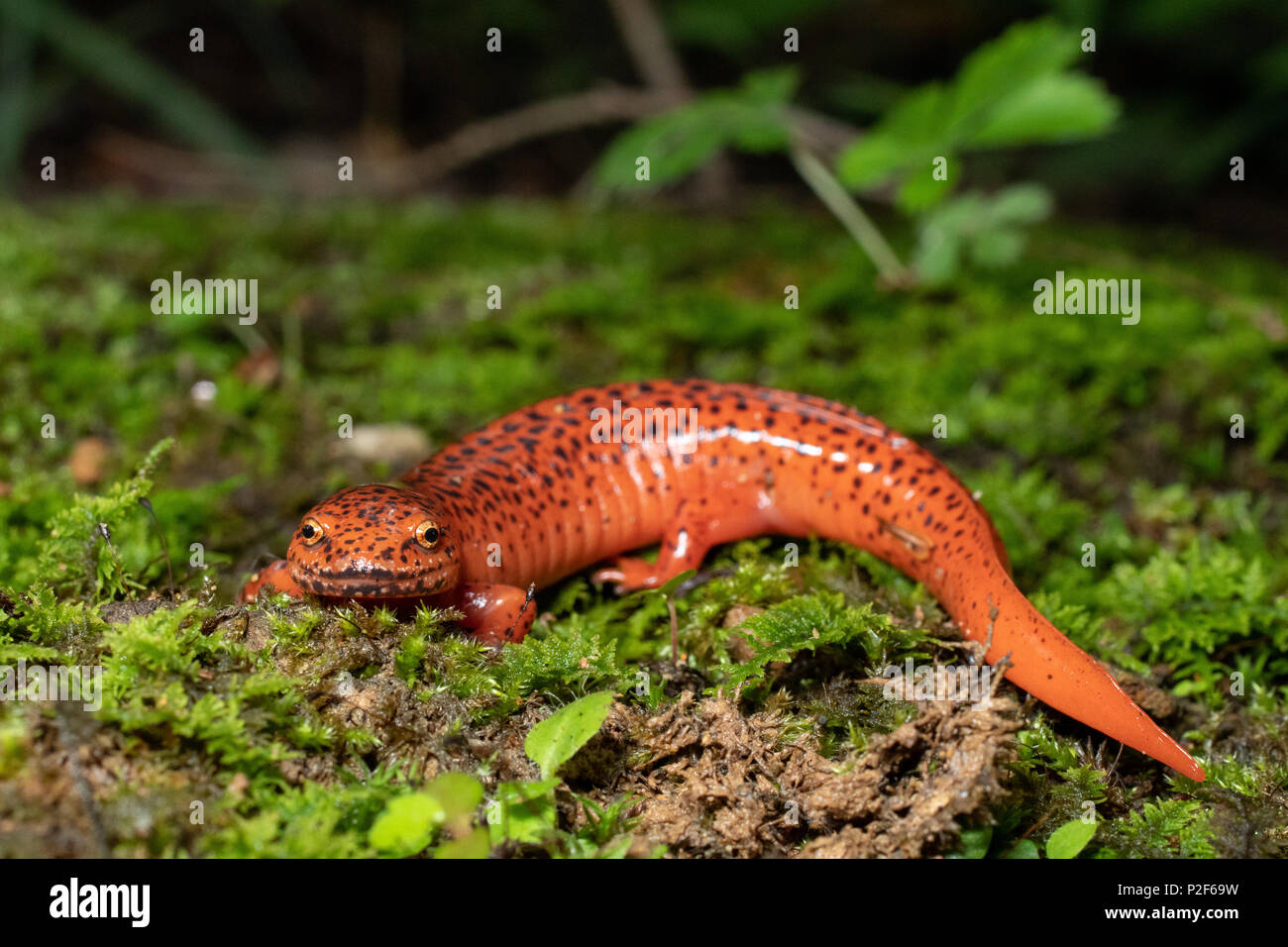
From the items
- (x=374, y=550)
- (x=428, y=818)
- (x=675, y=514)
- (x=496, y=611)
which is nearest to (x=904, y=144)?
(x=675, y=514)

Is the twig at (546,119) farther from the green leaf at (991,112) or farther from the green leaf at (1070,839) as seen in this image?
the green leaf at (1070,839)

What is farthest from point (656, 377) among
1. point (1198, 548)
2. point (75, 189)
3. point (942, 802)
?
point (75, 189)

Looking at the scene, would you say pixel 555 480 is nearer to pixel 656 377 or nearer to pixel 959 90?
pixel 656 377

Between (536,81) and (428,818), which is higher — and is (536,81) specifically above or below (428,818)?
above

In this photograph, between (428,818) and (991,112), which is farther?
(991,112)

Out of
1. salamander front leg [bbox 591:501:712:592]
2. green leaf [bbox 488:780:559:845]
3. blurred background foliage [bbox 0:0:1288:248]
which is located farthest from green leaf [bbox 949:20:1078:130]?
green leaf [bbox 488:780:559:845]

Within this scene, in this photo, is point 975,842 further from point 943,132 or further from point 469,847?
point 943,132

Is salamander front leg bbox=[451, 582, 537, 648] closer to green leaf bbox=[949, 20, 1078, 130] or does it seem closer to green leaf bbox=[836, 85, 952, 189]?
green leaf bbox=[836, 85, 952, 189]
